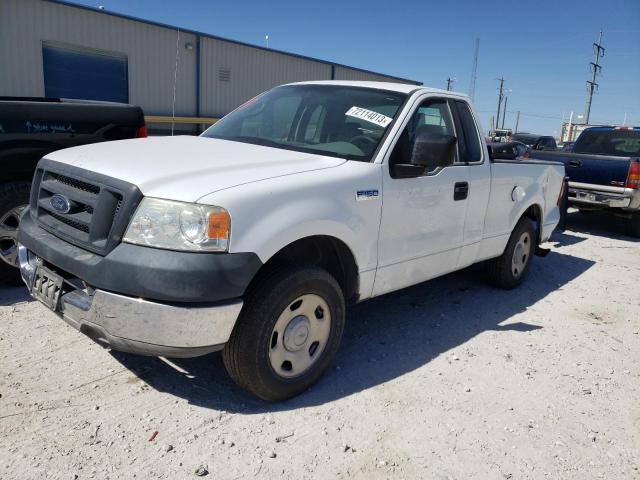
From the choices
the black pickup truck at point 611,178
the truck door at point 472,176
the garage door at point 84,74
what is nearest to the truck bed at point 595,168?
the black pickup truck at point 611,178

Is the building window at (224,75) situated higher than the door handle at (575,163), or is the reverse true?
the building window at (224,75)

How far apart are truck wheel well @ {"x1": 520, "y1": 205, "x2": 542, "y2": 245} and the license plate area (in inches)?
175

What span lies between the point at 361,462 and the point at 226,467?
0.67 m

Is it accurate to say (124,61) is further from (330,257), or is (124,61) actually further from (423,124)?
(330,257)

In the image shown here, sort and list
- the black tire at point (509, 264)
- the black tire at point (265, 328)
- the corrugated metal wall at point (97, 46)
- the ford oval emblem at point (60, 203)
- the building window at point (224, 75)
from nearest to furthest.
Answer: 1. the black tire at point (265, 328)
2. the ford oval emblem at point (60, 203)
3. the black tire at point (509, 264)
4. the corrugated metal wall at point (97, 46)
5. the building window at point (224, 75)

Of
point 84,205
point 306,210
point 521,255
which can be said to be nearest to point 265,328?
point 306,210

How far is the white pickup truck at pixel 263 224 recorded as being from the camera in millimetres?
2562

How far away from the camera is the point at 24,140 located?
4.28 m

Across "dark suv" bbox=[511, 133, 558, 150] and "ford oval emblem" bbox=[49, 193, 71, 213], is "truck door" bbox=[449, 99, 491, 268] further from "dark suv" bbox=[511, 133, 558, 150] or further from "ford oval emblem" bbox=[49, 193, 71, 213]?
"dark suv" bbox=[511, 133, 558, 150]

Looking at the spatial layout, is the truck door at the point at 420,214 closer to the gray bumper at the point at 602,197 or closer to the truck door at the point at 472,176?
the truck door at the point at 472,176

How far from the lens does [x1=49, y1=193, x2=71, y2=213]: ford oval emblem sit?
118 inches

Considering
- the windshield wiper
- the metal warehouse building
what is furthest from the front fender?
the metal warehouse building

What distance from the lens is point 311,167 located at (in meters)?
3.16

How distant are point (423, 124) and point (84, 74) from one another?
14.0 metres
